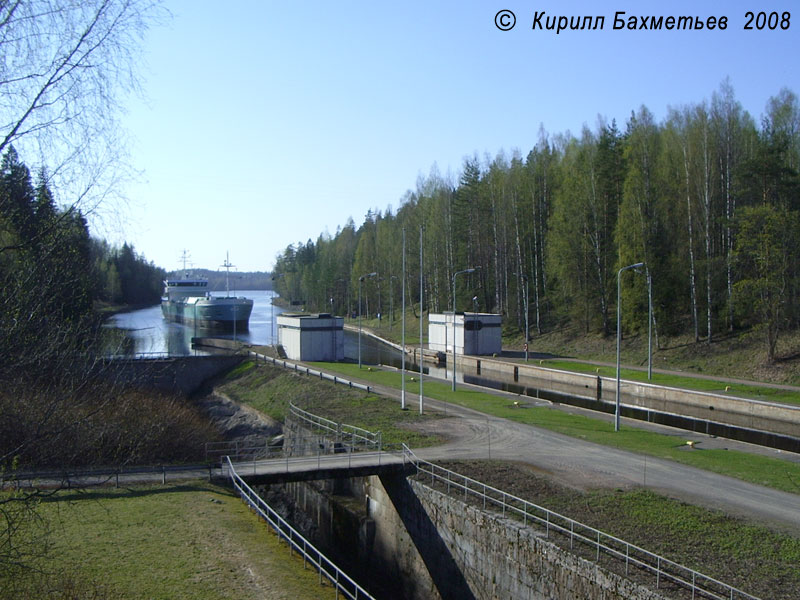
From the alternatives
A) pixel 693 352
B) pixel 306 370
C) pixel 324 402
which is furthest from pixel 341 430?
pixel 693 352

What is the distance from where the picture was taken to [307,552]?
731 inches

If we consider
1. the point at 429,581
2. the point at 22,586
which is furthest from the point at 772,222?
the point at 22,586

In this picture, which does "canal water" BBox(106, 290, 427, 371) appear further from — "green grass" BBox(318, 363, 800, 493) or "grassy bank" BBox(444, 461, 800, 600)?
"grassy bank" BBox(444, 461, 800, 600)

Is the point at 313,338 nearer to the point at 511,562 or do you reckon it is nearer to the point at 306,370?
the point at 306,370

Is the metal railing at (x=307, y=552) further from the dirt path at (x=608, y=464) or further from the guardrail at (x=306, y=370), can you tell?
the guardrail at (x=306, y=370)

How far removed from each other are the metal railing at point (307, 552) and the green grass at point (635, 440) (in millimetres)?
11448

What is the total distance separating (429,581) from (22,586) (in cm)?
1102

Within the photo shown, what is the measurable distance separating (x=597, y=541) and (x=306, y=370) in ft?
108

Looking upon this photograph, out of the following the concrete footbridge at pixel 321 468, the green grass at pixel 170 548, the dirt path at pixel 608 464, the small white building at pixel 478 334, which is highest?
the small white building at pixel 478 334

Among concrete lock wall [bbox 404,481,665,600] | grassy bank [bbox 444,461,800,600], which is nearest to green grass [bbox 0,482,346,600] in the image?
concrete lock wall [bbox 404,481,665,600]

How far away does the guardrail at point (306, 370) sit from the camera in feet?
129

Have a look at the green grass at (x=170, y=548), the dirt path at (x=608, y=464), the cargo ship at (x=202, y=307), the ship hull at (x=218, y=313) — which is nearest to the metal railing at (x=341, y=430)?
the dirt path at (x=608, y=464)

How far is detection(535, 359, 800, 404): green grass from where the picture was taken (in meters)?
35.3

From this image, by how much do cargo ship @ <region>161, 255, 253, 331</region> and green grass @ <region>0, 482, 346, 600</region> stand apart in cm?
7136
